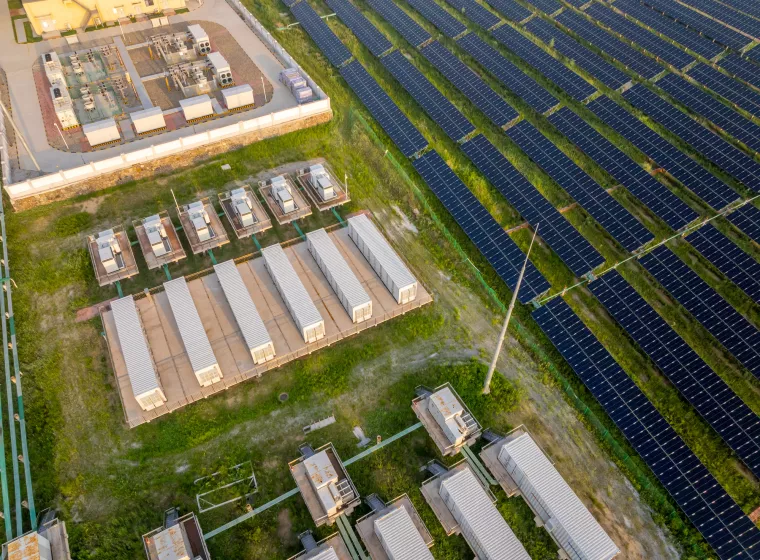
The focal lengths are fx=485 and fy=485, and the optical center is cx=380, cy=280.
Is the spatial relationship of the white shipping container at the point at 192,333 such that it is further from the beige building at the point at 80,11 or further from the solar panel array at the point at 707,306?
the beige building at the point at 80,11

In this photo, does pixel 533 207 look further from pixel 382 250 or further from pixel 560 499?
pixel 560 499

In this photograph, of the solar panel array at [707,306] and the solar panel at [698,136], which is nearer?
the solar panel array at [707,306]

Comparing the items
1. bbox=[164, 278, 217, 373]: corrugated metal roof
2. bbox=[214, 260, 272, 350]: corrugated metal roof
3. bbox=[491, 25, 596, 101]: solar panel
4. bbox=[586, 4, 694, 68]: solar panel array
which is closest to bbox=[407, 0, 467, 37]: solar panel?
bbox=[491, 25, 596, 101]: solar panel

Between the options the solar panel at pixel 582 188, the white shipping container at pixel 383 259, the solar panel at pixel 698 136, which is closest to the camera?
the white shipping container at pixel 383 259

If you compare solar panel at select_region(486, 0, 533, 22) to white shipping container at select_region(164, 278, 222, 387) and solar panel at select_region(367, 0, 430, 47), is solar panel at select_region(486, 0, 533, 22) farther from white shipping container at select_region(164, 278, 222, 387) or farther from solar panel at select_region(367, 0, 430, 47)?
white shipping container at select_region(164, 278, 222, 387)

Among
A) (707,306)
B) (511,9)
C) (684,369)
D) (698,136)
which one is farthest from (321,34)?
(684,369)

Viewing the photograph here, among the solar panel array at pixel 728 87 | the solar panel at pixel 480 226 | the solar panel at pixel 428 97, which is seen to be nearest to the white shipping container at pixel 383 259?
the solar panel at pixel 480 226

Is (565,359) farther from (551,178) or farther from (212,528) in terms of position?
(212,528)
